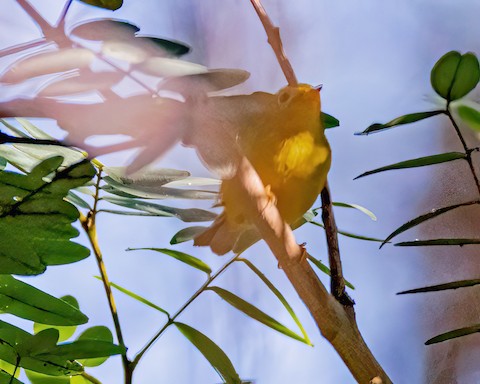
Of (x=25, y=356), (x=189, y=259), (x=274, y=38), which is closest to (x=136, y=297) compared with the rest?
(x=189, y=259)

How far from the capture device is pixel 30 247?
40 centimetres

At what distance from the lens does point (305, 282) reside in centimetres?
37

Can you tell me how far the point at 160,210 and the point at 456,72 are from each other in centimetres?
24

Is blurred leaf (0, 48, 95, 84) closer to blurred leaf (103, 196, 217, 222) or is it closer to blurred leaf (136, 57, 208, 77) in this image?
blurred leaf (136, 57, 208, 77)

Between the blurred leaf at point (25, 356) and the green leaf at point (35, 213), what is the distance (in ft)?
0.20

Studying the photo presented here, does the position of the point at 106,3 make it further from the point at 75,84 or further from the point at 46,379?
the point at 46,379

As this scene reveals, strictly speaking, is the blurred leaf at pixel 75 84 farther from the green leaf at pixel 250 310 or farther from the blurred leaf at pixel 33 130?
the green leaf at pixel 250 310

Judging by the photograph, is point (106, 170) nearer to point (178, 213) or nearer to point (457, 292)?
point (178, 213)

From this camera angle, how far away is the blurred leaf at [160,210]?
1.65 ft

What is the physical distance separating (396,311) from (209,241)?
0.45m

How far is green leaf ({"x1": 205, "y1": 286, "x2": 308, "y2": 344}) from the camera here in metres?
0.52

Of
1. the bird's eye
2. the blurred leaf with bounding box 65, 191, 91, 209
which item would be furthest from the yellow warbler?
the blurred leaf with bounding box 65, 191, 91, 209

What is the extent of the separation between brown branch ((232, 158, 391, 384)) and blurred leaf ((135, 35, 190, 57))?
7 centimetres

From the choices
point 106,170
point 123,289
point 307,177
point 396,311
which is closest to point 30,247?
point 106,170
